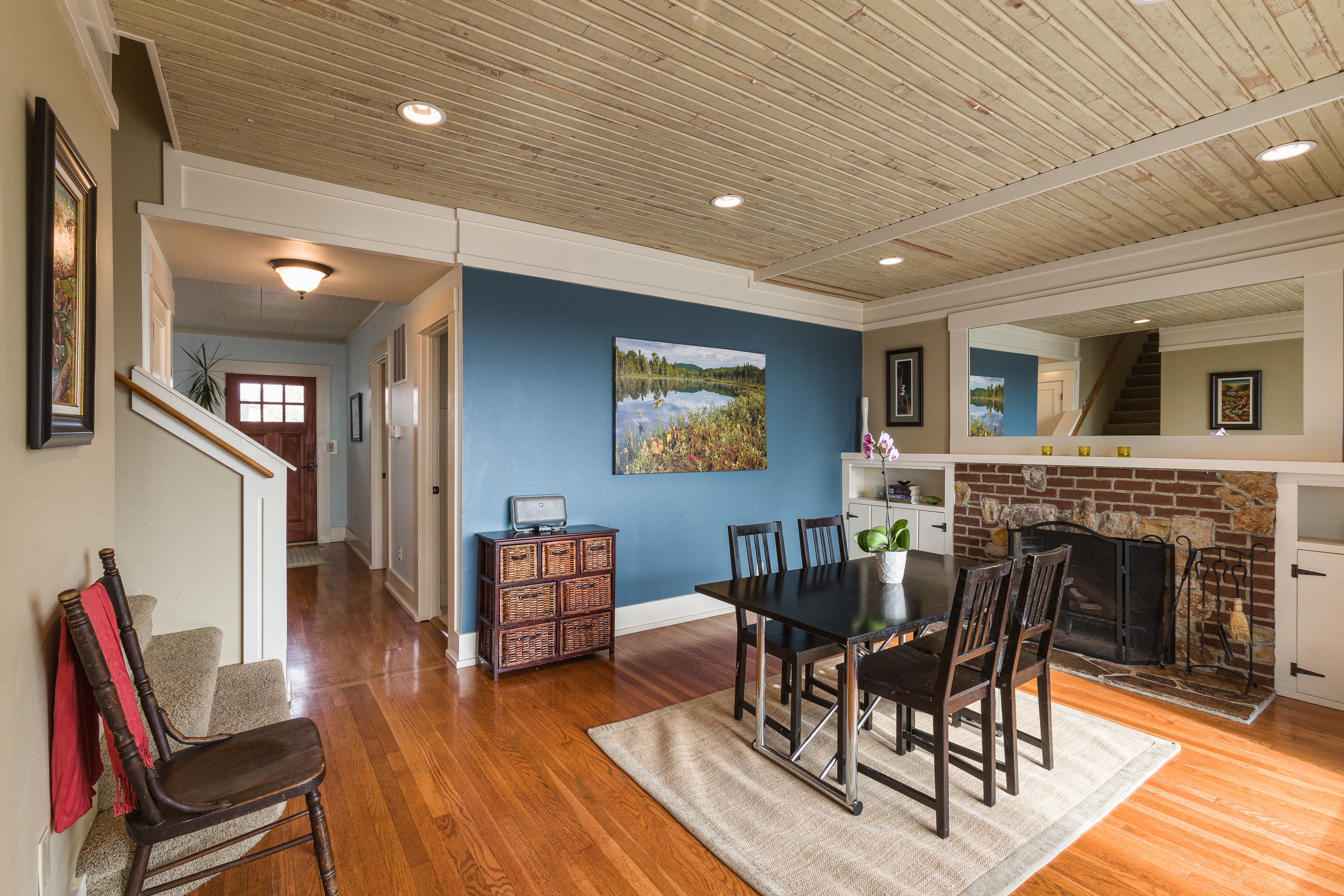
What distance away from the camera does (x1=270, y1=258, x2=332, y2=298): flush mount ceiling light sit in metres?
3.61

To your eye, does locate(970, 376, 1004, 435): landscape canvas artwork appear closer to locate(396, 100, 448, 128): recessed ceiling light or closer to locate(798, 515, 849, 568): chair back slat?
locate(798, 515, 849, 568): chair back slat

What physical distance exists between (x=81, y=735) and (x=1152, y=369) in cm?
509

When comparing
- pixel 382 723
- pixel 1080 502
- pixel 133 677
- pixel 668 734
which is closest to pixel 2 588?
pixel 133 677

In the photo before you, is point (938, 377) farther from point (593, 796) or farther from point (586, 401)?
point (593, 796)

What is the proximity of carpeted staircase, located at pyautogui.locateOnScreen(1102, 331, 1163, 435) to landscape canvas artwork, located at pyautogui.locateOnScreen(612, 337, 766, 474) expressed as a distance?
2367 mm

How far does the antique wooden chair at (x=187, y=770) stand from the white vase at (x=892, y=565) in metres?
2.15

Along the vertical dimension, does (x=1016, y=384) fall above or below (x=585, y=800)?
above

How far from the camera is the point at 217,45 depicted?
6.77 ft

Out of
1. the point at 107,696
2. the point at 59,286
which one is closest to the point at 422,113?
the point at 59,286

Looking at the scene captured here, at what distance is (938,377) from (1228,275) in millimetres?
1879

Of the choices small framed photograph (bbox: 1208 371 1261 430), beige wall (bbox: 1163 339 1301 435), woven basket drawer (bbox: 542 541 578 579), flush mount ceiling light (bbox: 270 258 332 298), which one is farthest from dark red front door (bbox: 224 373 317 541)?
small framed photograph (bbox: 1208 371 1261 430)

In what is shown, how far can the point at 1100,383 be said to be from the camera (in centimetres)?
411

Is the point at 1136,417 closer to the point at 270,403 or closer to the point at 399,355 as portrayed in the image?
the point at 399,355

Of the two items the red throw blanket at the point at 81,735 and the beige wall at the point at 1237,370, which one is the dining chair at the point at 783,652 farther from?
the beige wall at the point at 1237,370
